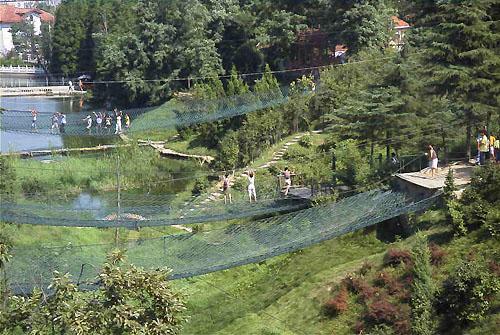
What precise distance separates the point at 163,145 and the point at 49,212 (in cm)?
878

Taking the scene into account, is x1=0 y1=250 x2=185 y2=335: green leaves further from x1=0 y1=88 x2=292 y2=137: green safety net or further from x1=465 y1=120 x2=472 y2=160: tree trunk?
x1=0 y1=88 x2=292 y2=137: green safety net

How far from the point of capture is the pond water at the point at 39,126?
1310cm

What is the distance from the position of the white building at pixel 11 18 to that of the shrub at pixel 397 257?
37795 millimetres

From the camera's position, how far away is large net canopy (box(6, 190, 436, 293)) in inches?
271

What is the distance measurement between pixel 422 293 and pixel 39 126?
855cm

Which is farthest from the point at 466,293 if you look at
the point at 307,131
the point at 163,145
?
the point at 163,145

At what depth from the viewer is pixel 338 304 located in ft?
23.1

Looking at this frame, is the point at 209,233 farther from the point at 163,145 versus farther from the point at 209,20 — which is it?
the point at 209,20

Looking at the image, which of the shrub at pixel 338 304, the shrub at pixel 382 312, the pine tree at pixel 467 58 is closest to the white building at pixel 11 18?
the pine tree at pixel 467 58

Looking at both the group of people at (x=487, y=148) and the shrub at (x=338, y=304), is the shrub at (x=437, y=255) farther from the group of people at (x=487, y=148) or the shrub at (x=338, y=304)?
the group of people at (x=487, y=148)

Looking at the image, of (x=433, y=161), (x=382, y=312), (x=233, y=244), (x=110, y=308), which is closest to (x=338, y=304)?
(x=382, y=312)

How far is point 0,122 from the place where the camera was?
1314 cm

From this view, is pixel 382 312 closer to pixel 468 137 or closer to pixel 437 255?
pixel 437 255

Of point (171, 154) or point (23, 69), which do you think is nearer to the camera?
point (171, 154)
